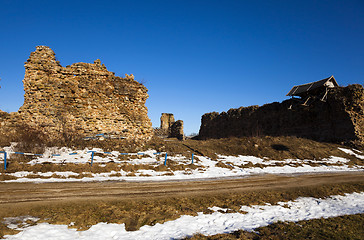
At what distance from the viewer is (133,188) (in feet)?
26.8

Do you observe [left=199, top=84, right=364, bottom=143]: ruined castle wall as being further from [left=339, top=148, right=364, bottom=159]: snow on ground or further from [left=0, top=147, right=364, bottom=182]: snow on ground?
[left=0, top=147, right=364, bottom=182]: snow on ground

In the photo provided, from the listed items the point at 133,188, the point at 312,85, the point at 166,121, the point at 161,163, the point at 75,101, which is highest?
the point at 312,85

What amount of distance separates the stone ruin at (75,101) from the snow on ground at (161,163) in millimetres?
3052

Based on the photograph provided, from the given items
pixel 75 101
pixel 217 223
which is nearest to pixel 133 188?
pixel 217 223

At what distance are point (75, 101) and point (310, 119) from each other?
96.7 ft

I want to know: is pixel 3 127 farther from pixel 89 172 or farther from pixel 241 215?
pixel 241 215

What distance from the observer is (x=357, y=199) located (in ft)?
28.1

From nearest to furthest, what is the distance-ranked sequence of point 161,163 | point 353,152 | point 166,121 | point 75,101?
point 161,163, point 75,101, point 353,152, point 166,121

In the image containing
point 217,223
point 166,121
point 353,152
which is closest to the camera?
point 217,223

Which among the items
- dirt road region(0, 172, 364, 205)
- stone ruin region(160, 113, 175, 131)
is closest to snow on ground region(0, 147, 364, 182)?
dirt road region(0, 172, 364, 205)

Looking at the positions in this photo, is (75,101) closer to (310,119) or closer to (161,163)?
(161,163)

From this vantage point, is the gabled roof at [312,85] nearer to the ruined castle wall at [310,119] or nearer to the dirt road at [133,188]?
the ruined castle wall at [310,119]

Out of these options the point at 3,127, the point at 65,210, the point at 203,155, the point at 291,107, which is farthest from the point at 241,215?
the point at 291,107

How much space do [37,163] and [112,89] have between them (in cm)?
880
